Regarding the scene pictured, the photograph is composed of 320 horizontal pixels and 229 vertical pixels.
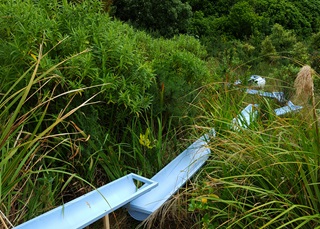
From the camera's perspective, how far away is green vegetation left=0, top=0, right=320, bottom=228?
2838mm

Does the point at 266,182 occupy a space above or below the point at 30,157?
above

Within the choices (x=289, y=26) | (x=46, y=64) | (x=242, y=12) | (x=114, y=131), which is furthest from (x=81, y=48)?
(x=289, y=26)

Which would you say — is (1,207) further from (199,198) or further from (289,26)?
(289,26)

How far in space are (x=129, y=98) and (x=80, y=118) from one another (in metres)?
0.39

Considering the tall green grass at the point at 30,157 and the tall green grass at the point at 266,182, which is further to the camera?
the tall green grass at the point at 266,182

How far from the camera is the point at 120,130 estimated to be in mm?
3932

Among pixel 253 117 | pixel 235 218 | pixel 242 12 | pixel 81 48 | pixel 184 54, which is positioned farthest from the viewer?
pixel 242 12

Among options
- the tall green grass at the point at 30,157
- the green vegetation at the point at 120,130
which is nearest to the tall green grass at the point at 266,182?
the green vegetation at the point at 120,130

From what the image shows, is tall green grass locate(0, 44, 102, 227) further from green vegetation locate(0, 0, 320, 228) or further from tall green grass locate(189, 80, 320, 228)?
tall green grass locate(189, 80, 320, 228)

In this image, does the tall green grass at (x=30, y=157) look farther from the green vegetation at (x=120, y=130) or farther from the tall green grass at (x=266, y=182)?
the tall green grass at (x=266, y=182)

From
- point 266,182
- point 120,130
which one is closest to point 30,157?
point 120,130

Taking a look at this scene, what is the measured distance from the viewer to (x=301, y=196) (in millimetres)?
2871

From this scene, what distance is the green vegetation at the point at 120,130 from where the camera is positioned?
2.84 m

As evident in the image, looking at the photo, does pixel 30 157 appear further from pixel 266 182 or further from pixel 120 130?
pixel 266 182
